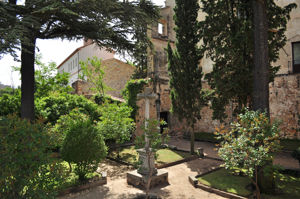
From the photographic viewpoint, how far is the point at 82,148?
6.93 meters

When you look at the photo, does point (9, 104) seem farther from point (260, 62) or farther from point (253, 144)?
point (260, 62)

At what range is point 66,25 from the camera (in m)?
7.29

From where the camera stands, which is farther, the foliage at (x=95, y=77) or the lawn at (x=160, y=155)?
the foliage at (x=95, y=77)

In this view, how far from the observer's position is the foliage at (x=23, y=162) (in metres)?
3.38

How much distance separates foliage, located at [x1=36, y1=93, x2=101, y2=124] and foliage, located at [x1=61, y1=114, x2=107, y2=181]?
379cm

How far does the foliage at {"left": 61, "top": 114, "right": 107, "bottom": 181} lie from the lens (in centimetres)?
691

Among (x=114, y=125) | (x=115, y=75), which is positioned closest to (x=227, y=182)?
(x=114, y=125)

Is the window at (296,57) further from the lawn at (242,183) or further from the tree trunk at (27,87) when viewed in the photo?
the tree trunk at (27,87)

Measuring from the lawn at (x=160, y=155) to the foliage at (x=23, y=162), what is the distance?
658 cm

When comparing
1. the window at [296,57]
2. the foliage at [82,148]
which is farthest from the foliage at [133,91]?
the window at [296,57]

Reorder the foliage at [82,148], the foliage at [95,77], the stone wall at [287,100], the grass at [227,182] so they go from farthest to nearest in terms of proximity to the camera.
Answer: the foliage at [95,77] < the stone wall at [287,100] < the foliage at [82,148] < the grass at [227,182]

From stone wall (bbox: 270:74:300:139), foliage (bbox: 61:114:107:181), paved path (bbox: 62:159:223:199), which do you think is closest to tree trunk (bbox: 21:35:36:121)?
foliage (bbox: 61:114:107:181)

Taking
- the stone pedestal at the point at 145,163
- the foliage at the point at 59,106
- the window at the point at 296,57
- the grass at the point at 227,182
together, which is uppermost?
the window at the point at 296,57

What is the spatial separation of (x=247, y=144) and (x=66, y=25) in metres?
6.96
